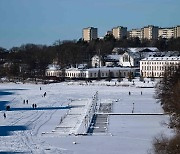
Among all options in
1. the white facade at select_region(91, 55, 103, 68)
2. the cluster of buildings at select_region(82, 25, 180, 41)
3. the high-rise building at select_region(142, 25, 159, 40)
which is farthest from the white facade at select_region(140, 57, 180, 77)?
the high-rise building at select_region(142, 25, 159, 40)

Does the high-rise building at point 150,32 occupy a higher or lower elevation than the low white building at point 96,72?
higher

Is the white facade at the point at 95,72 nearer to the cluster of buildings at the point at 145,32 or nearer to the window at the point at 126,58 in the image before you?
the window at the point at 126,58

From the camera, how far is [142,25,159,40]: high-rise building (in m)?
137

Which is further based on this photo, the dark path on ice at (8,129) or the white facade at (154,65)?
the white facade at (154,65)

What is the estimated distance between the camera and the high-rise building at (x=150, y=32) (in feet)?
449

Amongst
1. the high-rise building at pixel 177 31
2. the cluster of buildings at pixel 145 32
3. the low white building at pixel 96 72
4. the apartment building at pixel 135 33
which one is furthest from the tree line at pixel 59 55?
the apartment building at pixel 135 33

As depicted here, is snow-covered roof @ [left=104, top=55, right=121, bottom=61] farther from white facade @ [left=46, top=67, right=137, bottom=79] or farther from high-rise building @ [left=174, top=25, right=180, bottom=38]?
high-rise building @ [left=174, top=25, right=180, bottom=38]

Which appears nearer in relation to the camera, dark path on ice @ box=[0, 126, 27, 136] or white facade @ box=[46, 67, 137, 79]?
dark path on ice @ box=[0, 126, 27, 136]

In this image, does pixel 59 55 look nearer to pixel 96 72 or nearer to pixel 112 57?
pixel 112 57

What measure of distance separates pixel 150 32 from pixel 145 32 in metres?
2.33

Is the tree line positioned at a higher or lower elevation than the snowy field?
higher

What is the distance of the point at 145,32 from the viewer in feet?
458

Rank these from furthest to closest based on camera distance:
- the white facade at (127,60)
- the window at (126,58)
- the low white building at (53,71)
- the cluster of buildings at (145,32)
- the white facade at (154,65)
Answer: the cluster of buildings at (145,32) < the window at (126,58) < the white facade at (127,60) < the low white building at (53,71) < the white facade at (154,65)

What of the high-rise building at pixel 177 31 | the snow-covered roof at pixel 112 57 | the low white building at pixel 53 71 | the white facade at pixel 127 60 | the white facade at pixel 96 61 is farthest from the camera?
the high-rise building at pixel 177 31
